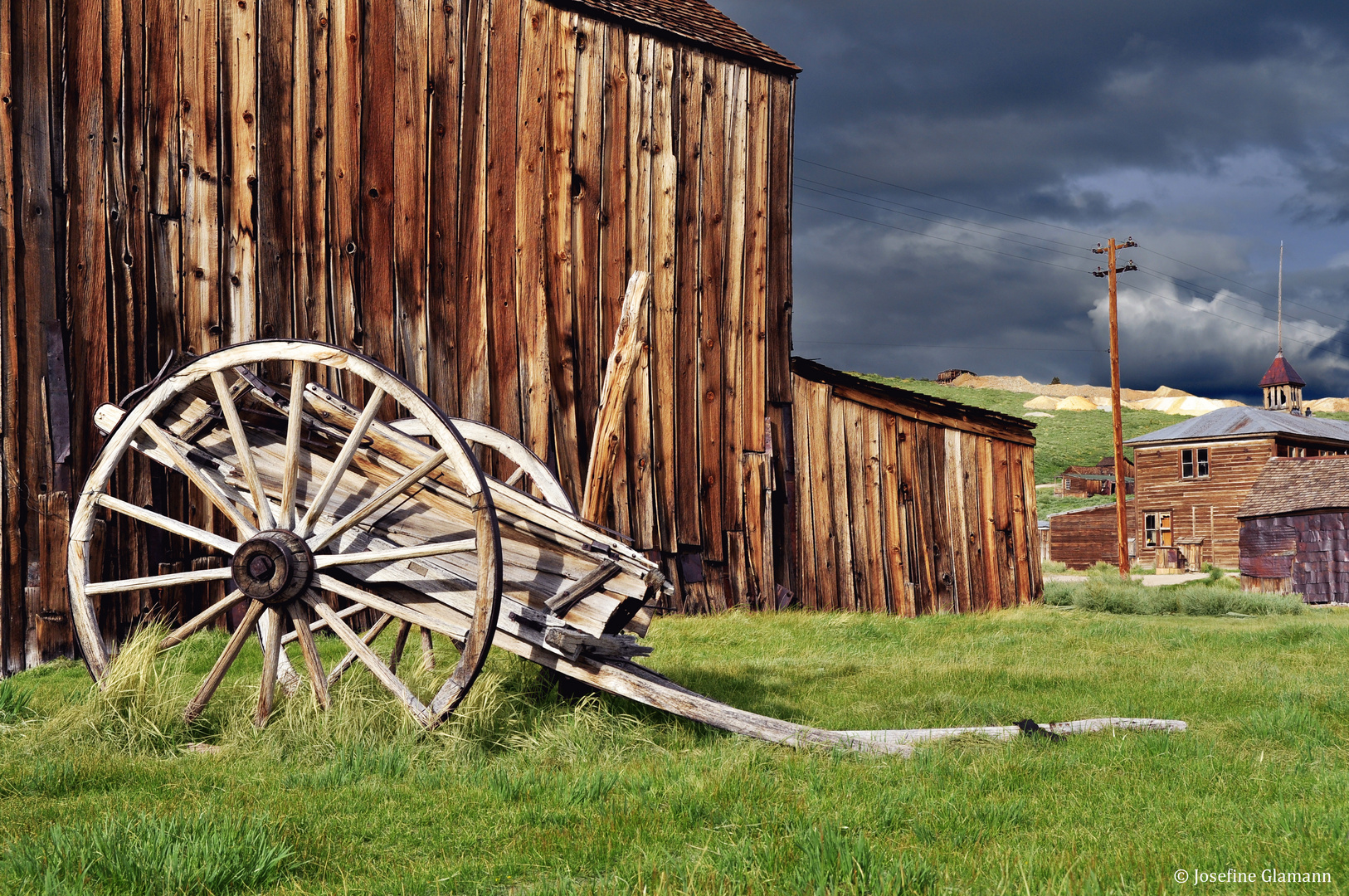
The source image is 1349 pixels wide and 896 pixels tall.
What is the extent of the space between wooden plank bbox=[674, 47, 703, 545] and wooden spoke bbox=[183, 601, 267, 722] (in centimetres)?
549

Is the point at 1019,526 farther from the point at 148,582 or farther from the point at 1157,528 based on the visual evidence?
the point at 1157,528

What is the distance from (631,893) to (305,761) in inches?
82.3

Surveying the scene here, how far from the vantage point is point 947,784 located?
3.85 m

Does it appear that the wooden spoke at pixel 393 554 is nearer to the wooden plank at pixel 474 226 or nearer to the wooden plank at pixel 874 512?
the wooden plank at pixel 474 226

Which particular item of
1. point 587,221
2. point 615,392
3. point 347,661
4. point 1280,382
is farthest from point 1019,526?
point 1280,382

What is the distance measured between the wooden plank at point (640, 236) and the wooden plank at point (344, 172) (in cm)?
266

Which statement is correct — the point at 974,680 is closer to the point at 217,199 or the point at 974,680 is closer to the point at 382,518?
the point at 382,518

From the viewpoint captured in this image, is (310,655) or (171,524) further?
(171,524)

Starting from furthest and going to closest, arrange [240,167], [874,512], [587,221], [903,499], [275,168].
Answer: [903,499], [874,512], [587,221], [275,168], [240,167]

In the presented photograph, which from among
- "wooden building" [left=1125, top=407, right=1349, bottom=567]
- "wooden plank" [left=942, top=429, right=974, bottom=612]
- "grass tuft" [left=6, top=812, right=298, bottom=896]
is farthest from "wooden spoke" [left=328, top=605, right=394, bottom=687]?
"wooden building" [left=1125, top=407, right=1349, bottom=567]

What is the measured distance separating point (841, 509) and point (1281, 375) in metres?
55.4

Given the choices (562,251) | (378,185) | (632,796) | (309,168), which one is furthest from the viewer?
(562,251)

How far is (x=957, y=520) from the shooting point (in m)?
12.1

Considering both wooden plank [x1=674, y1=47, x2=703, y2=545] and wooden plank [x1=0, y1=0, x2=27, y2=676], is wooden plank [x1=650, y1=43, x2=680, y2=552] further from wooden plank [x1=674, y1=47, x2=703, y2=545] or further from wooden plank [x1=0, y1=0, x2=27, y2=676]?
wooden plank [x1=0, y1=0, x2=27, y2=676]
